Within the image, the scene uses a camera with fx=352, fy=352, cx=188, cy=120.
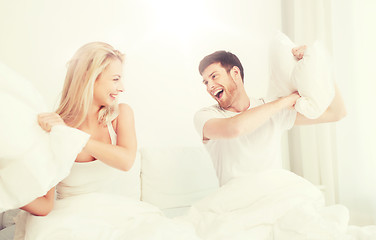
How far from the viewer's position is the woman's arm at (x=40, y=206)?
85 cm

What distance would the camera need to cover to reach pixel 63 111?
98cm

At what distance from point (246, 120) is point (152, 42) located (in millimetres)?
566

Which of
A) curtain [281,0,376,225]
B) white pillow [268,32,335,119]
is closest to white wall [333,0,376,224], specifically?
curtain [281,0,376,225]

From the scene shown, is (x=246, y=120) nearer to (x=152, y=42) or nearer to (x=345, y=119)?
(x=152, y=42)

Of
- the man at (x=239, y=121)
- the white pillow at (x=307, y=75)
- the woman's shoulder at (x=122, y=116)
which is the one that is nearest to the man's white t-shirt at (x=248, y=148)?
the man at (x=239, y=121)

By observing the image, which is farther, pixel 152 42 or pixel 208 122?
pixel 152 42

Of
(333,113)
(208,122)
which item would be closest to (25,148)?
(208,122)

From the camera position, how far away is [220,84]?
122 centimetres

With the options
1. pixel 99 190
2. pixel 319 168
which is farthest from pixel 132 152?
pixel 319 168

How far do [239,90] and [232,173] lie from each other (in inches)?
12.2

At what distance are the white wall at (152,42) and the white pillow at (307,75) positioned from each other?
43 cm

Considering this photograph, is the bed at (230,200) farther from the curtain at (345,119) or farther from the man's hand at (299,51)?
the curtain at (345,119)

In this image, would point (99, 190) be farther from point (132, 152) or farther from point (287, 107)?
point (287, 107)

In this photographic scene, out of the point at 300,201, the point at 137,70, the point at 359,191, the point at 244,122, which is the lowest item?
the point at 359,191
